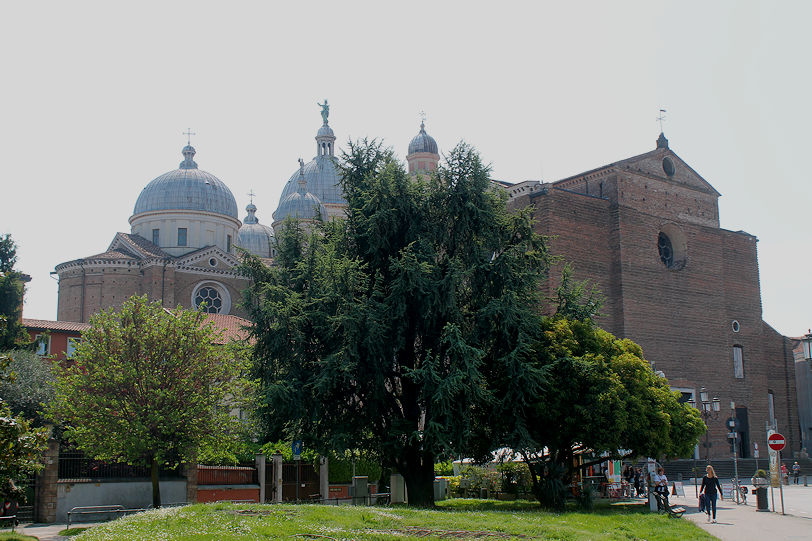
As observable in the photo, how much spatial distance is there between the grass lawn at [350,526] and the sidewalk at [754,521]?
40.4 inches

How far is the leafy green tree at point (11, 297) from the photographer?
31.7m

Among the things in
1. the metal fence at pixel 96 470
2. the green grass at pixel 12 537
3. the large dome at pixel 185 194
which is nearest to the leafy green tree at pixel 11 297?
the metal fence at pixel 96 470

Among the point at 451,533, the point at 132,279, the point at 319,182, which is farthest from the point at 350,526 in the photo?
the point at 319,182

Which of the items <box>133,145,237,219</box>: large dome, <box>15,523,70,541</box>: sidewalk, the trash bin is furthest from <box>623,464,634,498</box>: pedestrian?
<box>133,145,237,219</box>: large dome

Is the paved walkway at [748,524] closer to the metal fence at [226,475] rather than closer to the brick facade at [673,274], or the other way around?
the metal fence at [226,475]

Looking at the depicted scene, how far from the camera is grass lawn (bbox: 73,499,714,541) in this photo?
1201 centimetres

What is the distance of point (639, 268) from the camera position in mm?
44406

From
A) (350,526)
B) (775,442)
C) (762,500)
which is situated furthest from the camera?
(762,500)

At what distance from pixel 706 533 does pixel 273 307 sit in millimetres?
10373

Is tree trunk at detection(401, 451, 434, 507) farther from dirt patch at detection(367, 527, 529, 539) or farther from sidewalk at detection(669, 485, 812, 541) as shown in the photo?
dirt patch at detection(367, 527, 529, 539)

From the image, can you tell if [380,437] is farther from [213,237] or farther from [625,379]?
[213,237]

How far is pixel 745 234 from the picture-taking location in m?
52.2

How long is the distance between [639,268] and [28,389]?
29.8m

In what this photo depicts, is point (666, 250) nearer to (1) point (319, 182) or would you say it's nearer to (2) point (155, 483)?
(2) point (155, 483)
